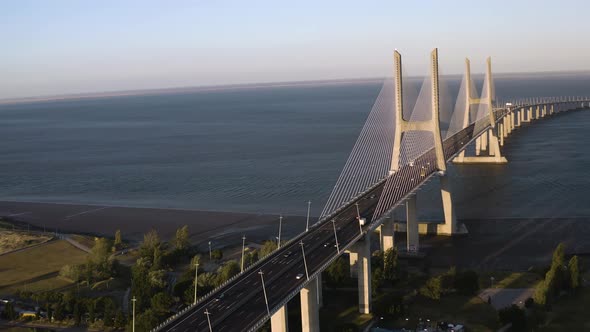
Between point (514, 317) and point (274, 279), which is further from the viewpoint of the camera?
point (514, 317)

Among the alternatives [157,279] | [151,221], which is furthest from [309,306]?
[151,221]

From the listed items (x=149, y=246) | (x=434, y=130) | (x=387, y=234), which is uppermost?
(x=434, y=130)

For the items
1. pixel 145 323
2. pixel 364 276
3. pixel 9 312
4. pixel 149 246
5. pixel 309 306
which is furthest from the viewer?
pixel 149 246

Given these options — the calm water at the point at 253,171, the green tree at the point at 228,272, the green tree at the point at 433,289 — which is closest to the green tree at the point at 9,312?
the green tree at the point at 228,272

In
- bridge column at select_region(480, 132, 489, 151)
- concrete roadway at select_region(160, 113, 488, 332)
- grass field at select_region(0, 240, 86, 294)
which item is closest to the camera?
concrete roadway at select_region(160, 113, 488, 332)

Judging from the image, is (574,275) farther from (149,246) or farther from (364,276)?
(149,246)

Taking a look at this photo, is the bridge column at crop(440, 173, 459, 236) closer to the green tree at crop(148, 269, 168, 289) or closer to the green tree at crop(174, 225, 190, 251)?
the green tree at crop(174, 225, 190, 251)

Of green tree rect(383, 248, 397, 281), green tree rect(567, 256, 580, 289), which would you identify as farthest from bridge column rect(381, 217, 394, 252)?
green tree rect(567, 256, 580, 289)

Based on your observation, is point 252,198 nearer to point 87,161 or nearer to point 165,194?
point 165,194
